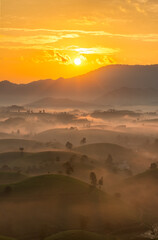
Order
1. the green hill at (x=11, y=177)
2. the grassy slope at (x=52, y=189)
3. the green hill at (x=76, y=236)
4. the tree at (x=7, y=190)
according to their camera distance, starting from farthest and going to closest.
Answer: the green hill at (x=11, y=177) < the tree at (x=7, y=190) < the grassy slope at (x=52, y=189) < the green hill at (x=76, y=236)

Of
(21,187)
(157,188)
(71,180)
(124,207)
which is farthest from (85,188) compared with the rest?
(157,188)

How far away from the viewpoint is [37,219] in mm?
125500

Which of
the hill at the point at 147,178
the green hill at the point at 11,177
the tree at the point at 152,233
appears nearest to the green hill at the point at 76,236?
the tree at the point at 152,233

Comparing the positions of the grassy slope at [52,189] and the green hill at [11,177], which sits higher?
the green hill at [11,177]

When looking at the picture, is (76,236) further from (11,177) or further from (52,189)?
(11,177)

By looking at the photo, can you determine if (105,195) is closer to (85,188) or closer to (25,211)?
(85,188)

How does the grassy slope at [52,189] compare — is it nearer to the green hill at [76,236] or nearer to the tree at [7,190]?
the tree at [7,190]

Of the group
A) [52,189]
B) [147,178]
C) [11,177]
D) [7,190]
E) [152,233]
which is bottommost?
[152,233]

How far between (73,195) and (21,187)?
79.1 ft

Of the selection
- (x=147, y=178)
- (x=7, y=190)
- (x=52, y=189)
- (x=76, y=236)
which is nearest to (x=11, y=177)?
(x=7, y=190)

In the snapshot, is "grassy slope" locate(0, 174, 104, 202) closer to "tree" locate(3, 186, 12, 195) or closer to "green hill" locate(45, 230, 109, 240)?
"tree" locate(3, 186, 12, 195)

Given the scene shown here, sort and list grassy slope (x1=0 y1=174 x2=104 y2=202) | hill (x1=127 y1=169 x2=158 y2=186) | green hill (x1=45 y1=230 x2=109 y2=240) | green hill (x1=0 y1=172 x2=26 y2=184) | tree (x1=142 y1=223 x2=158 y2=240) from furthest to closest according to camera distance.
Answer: hill (x1=127 y1=169 x2=158 y2=186)
green hill (x1=0 y1=172 x2=26 y2=184)
grassy slope (x1=0 y1=174 x2=104 y2=202)
tree (x1=142 y1=223 x2=158 y2=240)
green hill (x1=45 y1=230 x2=109 y2=240)

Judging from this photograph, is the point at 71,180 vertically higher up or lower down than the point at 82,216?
higher up

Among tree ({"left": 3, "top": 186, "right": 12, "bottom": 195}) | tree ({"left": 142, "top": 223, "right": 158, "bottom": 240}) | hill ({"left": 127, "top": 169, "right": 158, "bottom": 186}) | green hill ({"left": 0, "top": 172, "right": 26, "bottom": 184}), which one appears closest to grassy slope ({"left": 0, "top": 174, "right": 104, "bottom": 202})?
tree ({"left": 3, "top": 186, "right": 12, "bottom": 195})
